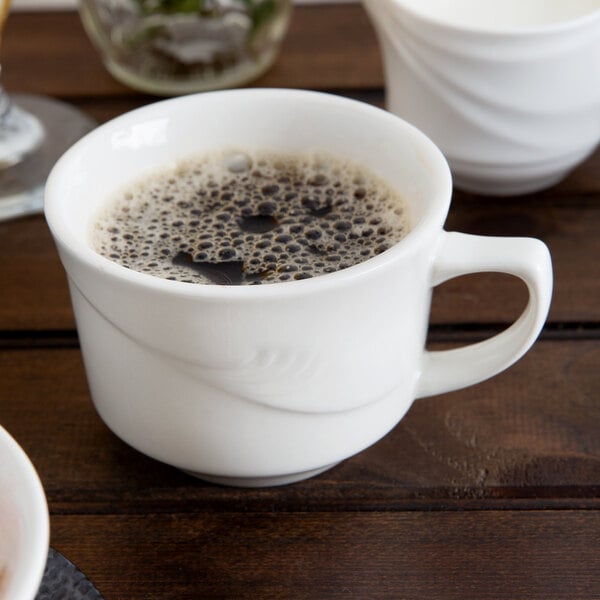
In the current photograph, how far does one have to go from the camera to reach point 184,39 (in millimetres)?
956

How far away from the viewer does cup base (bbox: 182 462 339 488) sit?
579mm

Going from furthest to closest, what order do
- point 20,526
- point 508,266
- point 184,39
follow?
point 184,39 < point 508,266 < point 20,526

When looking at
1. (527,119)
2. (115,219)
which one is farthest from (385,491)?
(527,119)

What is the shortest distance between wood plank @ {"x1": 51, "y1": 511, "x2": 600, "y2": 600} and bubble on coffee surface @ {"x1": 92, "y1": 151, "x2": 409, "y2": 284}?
A: 0.14 m

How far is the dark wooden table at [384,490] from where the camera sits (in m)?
0.54

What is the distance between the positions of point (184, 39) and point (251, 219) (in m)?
0.38

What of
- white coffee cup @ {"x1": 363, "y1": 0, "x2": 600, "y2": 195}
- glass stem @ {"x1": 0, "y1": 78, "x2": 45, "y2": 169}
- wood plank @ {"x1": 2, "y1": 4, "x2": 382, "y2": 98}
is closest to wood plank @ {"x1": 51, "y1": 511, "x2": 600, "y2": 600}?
white coffee cup @ {"x1": 363, "y1": 0, "x2": 600, "y2": 195}

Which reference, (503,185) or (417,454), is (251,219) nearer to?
(417,454)

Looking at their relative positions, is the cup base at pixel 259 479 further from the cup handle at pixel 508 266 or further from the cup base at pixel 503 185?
the cup base at pixel 503 185

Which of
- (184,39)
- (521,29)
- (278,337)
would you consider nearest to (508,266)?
(278,337)

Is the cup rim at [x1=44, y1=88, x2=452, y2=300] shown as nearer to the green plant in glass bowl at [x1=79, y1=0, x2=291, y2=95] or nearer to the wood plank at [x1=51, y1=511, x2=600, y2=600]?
the wood plank at [x1=51, y1=511, x2=600, y2=600]

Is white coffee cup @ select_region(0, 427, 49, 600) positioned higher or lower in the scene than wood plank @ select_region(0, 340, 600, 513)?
higher

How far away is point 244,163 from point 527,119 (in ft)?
0.75

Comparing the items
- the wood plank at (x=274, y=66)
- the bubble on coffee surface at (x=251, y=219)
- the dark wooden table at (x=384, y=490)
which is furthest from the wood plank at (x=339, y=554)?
the wood plank at (x=274, y=66)
